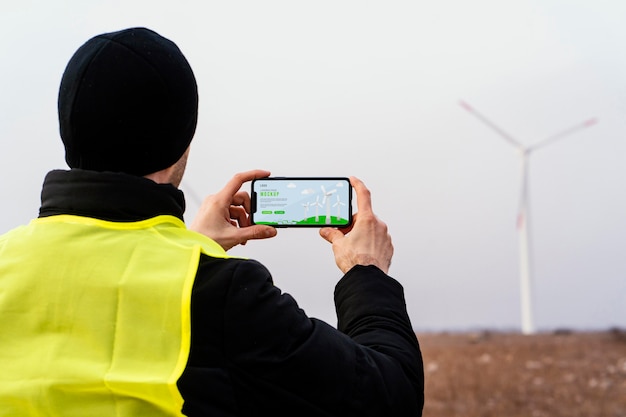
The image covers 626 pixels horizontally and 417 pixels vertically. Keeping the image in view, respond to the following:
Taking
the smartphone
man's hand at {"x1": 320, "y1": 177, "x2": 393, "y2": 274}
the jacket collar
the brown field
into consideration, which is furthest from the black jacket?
the brown field

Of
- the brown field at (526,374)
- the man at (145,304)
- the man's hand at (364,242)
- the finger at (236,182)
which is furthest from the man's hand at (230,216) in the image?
the brown field at (526,374)

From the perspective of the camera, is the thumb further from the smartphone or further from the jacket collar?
the jacket collar

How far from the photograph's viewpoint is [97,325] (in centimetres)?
248

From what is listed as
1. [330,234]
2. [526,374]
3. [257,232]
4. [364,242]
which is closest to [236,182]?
[257,232]

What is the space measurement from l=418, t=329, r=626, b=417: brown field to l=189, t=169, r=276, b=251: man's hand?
34065 millimetres

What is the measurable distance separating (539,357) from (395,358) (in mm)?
41285

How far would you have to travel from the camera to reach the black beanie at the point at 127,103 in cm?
260

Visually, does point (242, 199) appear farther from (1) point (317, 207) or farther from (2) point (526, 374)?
(2) point (526, 374)

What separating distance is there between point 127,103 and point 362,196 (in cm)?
83

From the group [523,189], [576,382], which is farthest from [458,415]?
[523,189]

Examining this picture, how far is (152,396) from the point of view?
8.03 ft

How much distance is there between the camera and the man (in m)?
2.47

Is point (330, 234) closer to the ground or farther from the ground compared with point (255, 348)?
farther from the ground

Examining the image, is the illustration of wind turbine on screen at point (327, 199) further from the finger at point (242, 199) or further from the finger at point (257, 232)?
the finger at point (242, 199)
